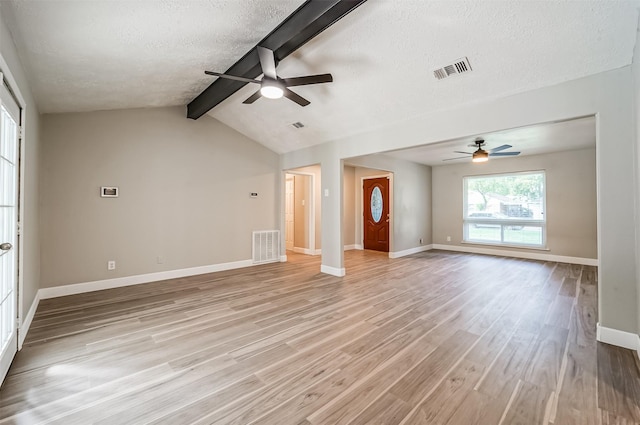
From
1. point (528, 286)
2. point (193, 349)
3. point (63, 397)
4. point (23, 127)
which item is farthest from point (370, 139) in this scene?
point (63, 397)

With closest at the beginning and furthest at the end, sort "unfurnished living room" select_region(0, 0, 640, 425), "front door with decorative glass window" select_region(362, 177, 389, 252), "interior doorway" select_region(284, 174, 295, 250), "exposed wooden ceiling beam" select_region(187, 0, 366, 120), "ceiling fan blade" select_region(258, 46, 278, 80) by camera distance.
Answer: "unfurnished living room" select_region(0, 0, 640, 425) < "exposed wooden ceiling beam" select_region(187, 0, 366, 120) < "ceiling fan blade" select_region(258, 46, 278, 80) < "front door with decorative glass window" select_region(362, 177, 389, 252) < "interior doorway" select_region(284, 174, 295, 250)

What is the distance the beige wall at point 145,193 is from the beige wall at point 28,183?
0.31 metres

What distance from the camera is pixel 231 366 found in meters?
2.16

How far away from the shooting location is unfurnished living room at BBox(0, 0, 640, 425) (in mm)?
1895

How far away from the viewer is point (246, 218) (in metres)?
5.81

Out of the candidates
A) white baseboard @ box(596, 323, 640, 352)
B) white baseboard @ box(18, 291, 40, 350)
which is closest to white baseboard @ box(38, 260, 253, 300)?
white baseboard @ box(18, 291, 40, 350)

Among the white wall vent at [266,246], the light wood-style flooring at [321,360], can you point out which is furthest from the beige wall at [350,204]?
the light wood-style flooring at [321,360]

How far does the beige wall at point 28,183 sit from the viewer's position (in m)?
2.16

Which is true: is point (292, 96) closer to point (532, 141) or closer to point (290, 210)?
point (532, 141)

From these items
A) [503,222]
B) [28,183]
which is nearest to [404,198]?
[503,222]

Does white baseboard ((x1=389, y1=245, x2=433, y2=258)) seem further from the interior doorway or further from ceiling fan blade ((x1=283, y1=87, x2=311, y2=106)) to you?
ceiling fan blade ((x1=283, y1=87, x2=311, y2=106))

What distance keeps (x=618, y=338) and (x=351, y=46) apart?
3.70 m

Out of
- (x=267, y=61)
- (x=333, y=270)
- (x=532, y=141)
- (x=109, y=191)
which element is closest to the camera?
(x=267, y=61)

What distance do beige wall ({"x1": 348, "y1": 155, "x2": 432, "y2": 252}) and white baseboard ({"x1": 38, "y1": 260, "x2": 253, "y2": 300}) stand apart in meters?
3.42
